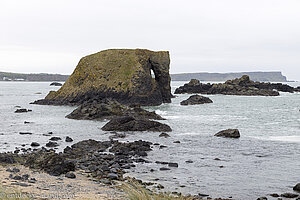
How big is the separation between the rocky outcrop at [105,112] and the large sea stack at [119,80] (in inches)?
692

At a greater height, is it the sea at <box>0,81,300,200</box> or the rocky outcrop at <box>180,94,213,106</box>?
the rocky outcrop at <box>180,94,213,106</box>

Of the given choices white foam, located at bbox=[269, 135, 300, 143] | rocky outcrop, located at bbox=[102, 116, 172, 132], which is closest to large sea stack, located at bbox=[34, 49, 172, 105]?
rocky outcrop, located at bbox=[102, 116, 172, 132]

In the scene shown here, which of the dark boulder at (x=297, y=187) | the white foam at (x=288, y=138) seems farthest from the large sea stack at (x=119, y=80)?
the dark boulder at (x=297, y=187)

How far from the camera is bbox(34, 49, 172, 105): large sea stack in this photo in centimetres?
6122

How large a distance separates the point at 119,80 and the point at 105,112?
2413 centimetres

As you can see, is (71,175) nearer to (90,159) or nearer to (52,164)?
(52,164)

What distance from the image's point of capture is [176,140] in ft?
86.6

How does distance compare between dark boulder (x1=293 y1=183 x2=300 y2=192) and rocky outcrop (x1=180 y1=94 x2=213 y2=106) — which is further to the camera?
rocky outcrop (x1=180 y1=94 x2=213 y2=106)

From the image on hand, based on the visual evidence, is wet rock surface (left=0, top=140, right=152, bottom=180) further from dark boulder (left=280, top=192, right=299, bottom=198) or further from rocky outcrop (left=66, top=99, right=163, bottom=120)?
rocky outcrop (left=66, top=99, right=163, bottom=120)

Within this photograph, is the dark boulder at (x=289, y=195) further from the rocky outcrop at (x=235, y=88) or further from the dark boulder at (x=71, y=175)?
the rocky outcrop at (x=235, y=88)

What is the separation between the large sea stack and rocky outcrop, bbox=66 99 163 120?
57.6 ft

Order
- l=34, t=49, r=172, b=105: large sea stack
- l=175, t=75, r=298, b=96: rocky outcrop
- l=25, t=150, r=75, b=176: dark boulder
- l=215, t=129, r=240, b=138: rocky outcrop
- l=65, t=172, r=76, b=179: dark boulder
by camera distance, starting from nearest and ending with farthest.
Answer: l=65, t=172, r=76, b=179: dark boulder < l=25, t=150, r=75, b=176: dark boulder < l=215, t=129, r=240, b=138: rocky outcrop < l=34, t=49, r=172, b=105: large sea stack < l=175, t=75, r=298, b=96: rocky outcrop

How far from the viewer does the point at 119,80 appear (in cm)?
6325

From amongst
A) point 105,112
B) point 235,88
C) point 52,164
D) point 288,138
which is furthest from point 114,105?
point 235,88
